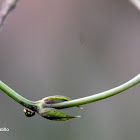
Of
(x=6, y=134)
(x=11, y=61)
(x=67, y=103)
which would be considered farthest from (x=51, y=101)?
(x=11, y=61)

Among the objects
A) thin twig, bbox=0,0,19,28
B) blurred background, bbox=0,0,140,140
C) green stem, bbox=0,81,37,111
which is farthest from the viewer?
blurred background, bbox=0,0,140,140

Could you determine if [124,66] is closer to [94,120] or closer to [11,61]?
[94,120]

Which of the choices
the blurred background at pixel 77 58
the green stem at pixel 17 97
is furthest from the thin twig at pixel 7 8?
the blurred background at pixel 77 58

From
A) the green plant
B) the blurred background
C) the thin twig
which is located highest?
the blurred background

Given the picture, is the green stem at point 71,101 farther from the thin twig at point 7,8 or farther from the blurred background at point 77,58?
the blurred background at point 77,58

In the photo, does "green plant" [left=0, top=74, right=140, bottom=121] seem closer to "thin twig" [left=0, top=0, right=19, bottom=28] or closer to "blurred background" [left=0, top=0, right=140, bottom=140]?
"thin twig" [left=0, top=0, right=19, bottom=28]

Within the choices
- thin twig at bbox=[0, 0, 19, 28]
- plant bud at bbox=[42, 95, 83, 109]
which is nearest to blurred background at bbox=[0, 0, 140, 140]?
plant bud at bbox=[42, 95, 83, 109]
